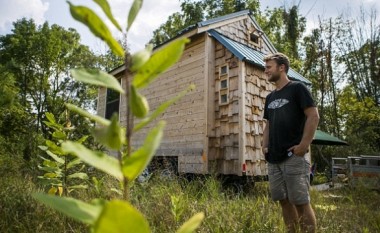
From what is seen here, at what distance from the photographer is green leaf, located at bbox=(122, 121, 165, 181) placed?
1.28 feet

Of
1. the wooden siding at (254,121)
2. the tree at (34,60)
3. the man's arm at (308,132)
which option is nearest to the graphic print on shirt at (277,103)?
the man's arm at (308,132)

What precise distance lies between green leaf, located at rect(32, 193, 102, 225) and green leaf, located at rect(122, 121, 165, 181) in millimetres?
65

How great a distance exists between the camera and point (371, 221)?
390cm

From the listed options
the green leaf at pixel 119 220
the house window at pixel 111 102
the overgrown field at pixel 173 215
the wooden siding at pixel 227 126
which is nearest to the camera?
the green leaf at pixel 119 220

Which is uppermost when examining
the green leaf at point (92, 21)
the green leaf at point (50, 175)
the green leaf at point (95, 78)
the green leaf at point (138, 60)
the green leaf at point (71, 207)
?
the green leaf at point (92, 21)

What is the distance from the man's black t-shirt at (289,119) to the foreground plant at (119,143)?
119 inches

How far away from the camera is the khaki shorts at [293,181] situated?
3160 mm

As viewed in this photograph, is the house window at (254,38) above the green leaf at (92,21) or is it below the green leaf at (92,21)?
above

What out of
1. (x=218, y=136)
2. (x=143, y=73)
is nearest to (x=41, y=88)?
(x=218, y=136)

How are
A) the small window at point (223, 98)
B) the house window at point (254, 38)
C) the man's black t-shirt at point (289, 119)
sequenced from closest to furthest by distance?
the man's black t-shirt at point (289, 119), the small window at point (223, 98), the house window at point (254, 38)

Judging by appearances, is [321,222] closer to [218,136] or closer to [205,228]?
[205,228]

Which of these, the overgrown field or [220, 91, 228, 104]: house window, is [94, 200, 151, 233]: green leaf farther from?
[220, 91, 228, 104]: house window

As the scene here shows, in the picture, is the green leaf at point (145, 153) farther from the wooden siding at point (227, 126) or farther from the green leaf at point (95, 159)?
the wooden siding at point (227, 126)

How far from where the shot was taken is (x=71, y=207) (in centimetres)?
39
